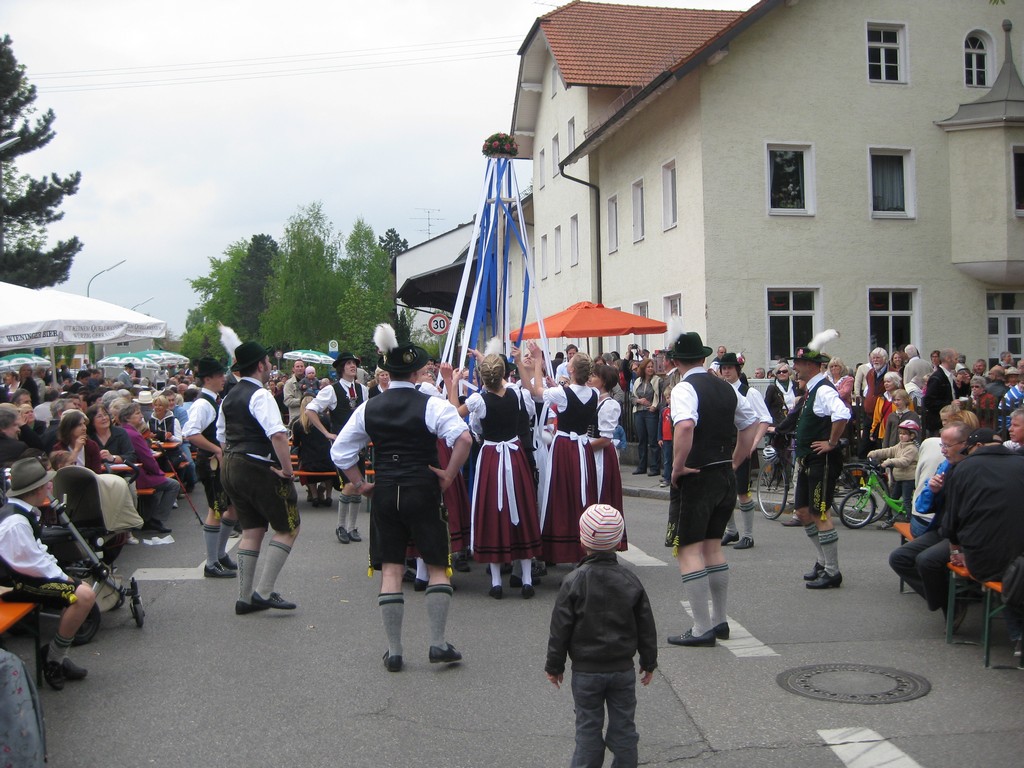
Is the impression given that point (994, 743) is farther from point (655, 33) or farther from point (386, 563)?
point (655, 33)

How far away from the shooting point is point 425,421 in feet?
20.5

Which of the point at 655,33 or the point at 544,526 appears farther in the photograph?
the point at 655,33

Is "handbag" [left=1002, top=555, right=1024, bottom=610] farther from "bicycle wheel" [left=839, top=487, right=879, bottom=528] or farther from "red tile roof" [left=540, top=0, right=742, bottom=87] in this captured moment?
"red tile roof" [left=540, top=0, right=742, bottom=87]

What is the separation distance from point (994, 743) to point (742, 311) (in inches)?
619

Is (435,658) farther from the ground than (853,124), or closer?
closer

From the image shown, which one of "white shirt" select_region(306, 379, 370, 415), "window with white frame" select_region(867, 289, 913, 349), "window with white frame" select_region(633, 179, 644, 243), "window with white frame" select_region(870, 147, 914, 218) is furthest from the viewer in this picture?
"window with white frame" select_region(633, 179, 644, 243)

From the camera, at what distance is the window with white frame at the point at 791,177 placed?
20406 millimetres

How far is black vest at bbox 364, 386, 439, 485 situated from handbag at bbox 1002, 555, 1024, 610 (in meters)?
3.42

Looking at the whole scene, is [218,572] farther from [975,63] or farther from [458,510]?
[975,63]

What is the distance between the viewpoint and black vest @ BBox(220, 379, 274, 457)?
7.65 m

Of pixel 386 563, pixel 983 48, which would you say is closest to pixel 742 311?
pixel 983 48

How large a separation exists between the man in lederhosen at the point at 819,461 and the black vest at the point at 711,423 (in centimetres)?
171

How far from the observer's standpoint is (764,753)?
4797 mm

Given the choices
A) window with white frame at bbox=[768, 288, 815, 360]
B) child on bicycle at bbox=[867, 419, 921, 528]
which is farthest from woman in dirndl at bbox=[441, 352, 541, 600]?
window with white frame at bbox=[768, 288, 815, 360]
